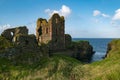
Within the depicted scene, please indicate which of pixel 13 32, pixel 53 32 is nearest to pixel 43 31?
pixel 53 32

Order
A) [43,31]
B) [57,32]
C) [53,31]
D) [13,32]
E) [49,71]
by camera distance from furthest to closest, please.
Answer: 1. [43,31]
2. [57,32]
3. [53,31]
4. [13,32]
5. [49,71]

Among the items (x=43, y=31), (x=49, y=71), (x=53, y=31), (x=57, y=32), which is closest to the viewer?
(x=49, y=71)

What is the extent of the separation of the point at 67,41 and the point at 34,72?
Answer: 185ft

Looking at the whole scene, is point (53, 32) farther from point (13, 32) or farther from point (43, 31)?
point (13, 32)

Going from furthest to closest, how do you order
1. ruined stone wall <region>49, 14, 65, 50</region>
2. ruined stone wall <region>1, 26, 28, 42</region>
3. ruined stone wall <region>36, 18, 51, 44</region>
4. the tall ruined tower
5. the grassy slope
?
1. ruined stone wall <region>36, 18, 51, 44</region>
2. the tall ruined tower
3. ruined stone wall <region>49, 14, 65, 50</region>
4. ruined stone wall <region>1, 26, 28, 42</region>
5. the grassy slope

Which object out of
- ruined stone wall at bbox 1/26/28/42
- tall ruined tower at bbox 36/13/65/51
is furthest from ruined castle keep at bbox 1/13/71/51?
ruined stone wall at bbox 1/26/28/42

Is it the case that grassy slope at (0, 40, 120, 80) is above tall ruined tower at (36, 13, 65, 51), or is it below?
below

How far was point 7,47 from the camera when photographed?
47844 millimetres

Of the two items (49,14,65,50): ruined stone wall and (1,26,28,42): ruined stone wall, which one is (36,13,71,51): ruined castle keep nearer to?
(49,14,65,50): ruined stone wall

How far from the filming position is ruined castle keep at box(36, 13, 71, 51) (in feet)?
287

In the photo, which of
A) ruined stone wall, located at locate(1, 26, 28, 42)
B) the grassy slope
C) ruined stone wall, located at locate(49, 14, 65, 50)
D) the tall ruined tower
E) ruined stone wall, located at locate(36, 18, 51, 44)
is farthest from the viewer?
ruined stone wall, located at locate(36, 18, 51, 44)

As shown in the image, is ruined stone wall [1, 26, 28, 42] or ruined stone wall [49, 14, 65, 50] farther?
ruined stone wall [49, 14, 65, 50]

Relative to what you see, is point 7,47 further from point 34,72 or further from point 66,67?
point 66,67

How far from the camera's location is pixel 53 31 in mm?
88250
